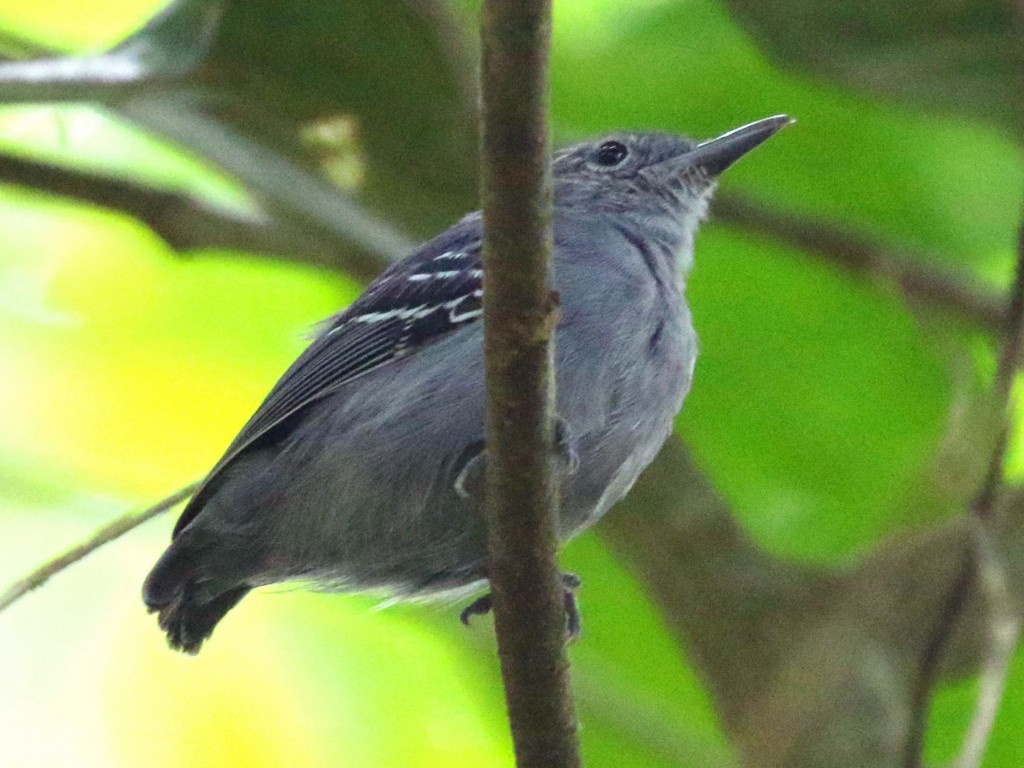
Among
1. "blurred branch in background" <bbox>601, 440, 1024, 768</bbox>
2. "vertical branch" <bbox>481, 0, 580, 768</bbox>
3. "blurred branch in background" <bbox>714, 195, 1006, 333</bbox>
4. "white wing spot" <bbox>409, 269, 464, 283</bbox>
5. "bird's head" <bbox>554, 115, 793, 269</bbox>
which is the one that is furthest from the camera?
"blurred branch in background" <bbox>714, 195, 1006, 333</bbox>

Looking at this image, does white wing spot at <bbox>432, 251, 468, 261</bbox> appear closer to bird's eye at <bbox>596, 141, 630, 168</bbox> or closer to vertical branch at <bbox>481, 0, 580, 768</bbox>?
bird's eye at <bbox>596, 141, 630, 168</bbox>

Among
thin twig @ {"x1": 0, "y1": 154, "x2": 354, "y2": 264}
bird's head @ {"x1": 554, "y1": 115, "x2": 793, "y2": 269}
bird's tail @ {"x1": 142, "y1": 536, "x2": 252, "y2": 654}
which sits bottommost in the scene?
bird's tail @ {"x1": 142, "y1": 536, "x2": 252, "y2": 654}

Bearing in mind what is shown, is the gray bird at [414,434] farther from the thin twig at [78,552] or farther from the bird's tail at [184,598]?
the thin twig at [78,552]

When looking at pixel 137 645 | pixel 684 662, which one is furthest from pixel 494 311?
pixel 137 645

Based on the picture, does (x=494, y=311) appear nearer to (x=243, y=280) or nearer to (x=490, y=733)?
(x=490, y=733)

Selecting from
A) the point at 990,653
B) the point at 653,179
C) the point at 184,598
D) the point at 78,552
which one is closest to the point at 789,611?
the point at 990,653

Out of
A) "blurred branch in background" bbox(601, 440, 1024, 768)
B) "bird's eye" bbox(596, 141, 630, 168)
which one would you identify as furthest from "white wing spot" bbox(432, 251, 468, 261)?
"blurred branch in background" bbox(601, 440, 1024, 768)
